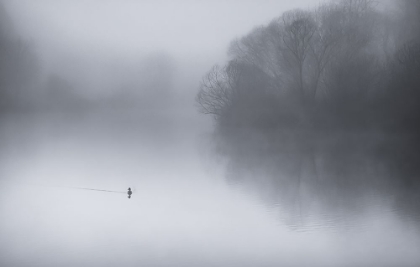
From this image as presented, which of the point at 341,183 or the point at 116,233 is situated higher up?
the point at 341,183

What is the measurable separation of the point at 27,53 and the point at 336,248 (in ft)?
88.5

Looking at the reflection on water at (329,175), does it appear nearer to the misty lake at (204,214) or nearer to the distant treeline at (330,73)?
the misty lake at (204,214)

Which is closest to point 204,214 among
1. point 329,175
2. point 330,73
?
point 329,175

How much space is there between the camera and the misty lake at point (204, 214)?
570cm

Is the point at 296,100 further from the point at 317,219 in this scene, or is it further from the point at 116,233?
the point at 116,233

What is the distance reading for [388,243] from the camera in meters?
5.86

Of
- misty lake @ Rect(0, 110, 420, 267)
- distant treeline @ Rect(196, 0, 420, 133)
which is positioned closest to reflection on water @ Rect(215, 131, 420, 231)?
misty lake @ Rect(0, 110, 420, 267)

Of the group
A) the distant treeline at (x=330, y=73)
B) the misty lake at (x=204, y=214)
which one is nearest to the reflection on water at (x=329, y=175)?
the misty lake at (x=204, y=214)

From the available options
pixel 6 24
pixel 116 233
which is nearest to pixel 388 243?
pixel 116 233

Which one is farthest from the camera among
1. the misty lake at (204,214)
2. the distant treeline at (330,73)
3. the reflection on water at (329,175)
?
the distant treeline at (330,73)

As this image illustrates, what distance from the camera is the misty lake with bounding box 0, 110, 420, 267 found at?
5.70m

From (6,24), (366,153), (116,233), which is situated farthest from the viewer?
(6,24)

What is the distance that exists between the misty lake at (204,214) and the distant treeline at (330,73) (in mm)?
3553

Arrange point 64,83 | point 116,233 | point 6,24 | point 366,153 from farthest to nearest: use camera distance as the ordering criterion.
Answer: point 64,83 → point 6,24 → point 366,153 → point 116,233
